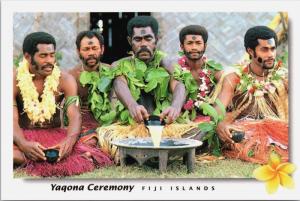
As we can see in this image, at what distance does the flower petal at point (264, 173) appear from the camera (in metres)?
5.54

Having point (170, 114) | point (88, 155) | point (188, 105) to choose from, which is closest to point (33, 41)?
point (88, 155)

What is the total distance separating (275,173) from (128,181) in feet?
4.92

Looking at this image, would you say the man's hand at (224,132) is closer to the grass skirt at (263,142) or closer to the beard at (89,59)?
the grass skirt at (263,142)

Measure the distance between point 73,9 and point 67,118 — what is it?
1115 mm

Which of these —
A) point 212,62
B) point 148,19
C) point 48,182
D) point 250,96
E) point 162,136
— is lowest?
point 48,182

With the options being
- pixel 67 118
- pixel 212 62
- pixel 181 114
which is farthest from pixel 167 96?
pixel 67 118

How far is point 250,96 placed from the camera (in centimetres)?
571

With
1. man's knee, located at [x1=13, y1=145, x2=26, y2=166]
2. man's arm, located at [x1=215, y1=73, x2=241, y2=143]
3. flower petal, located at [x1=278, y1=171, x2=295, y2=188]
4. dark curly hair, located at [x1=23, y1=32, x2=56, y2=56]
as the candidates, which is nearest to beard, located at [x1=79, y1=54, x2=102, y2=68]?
dark curly hair, located at [x1=23, y1=32, x2=56, y2=56]

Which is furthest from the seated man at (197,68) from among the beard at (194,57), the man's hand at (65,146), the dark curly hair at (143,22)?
the man's hand at (65,146)

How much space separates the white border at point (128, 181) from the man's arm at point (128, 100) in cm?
66

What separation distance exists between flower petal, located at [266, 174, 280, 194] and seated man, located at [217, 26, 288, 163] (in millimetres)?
216

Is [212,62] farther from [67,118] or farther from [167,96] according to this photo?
[67,118]

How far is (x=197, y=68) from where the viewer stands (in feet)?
18.9

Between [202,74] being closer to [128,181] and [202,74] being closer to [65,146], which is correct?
[128,181]
